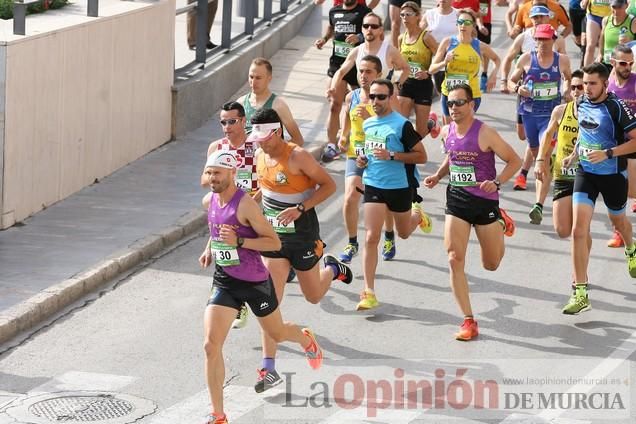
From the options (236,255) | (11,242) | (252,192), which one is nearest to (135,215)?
(11,242)

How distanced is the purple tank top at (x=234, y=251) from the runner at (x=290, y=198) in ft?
3.32

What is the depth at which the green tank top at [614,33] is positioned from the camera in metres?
19.1

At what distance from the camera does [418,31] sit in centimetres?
1811

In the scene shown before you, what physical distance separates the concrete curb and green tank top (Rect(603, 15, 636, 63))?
20.3ft

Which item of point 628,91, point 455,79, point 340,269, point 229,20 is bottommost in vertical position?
point 340,269

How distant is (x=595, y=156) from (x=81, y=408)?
5.01 m

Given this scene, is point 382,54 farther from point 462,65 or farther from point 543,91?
point 543,91

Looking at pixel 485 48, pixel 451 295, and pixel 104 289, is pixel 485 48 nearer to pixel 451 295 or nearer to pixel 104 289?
pixel 451 295

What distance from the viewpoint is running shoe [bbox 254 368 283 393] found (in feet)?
35.7

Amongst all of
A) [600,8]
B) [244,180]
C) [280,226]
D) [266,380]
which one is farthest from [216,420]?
[600,8]

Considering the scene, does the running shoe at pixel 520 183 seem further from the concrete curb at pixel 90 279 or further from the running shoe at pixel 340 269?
the running shoe at pixel 340 269

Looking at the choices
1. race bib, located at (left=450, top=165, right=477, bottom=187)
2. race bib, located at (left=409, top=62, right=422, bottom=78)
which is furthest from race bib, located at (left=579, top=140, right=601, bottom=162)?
race bib, located at (left=409, top=62, right=422, bottom=78)

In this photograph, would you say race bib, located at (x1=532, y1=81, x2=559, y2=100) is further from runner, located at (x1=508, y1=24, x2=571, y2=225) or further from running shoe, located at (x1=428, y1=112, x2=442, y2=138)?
running shoe, located at (x1=428, y1=112, x2=442, y2=138)

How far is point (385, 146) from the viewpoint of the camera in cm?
1320
